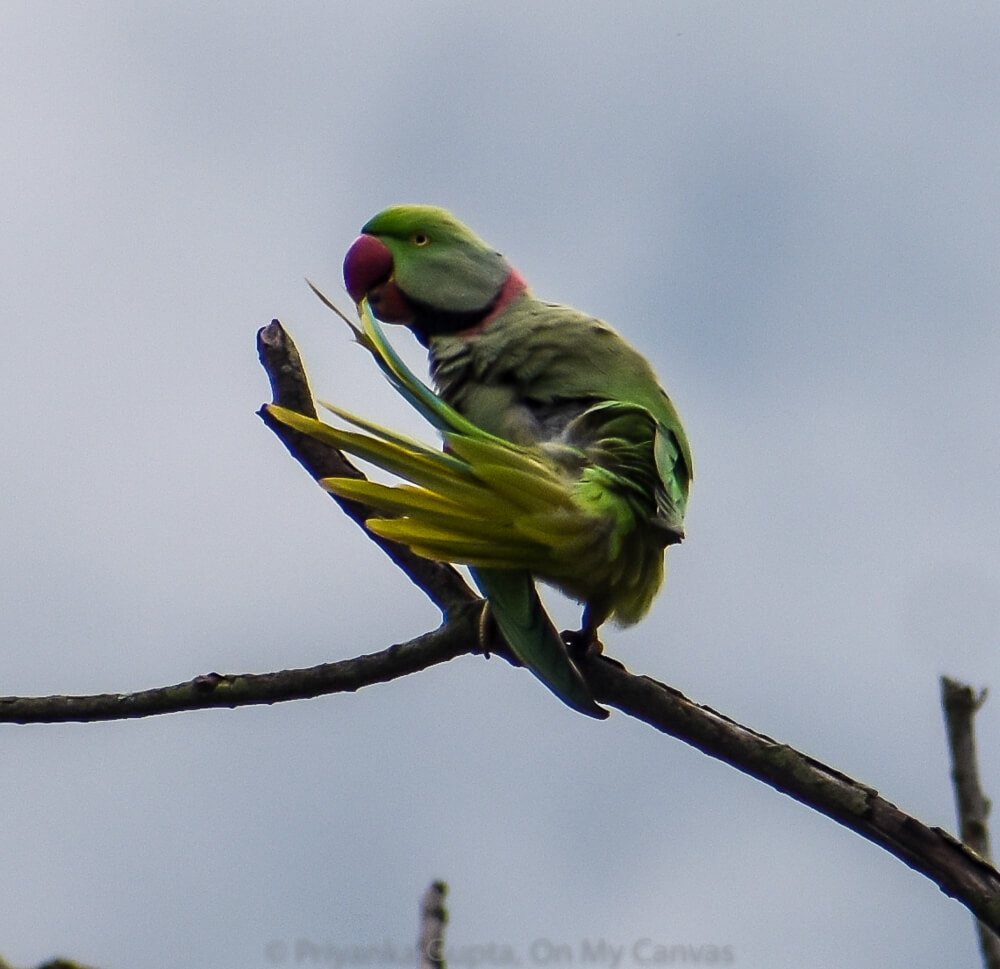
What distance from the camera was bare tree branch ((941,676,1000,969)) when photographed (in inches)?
80.0

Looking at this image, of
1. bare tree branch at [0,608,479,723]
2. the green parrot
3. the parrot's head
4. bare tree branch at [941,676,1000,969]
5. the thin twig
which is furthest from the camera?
the parrot's head

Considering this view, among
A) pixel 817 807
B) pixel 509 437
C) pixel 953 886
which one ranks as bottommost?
pixel 953 886

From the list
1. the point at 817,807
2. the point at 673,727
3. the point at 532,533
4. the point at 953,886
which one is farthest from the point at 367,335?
the point at 953,886

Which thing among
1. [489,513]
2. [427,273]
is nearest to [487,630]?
[489,513]

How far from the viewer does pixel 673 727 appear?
2.90 metres

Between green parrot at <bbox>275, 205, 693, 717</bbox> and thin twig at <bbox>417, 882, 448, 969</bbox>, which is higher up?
green parrot at <bbox>275, 205, 693, 717</bbox>

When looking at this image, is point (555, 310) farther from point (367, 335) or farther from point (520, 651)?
point (520, 651)

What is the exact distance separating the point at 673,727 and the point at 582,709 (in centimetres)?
22

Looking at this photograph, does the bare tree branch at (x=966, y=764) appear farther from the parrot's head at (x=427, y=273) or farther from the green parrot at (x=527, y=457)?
the parrot's head at (x=427, y=273)

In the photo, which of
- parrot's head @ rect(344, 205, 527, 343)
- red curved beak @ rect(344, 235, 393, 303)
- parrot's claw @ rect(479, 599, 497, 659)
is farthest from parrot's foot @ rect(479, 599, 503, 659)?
red curved beak @ rect(344, 235, 393, 303)

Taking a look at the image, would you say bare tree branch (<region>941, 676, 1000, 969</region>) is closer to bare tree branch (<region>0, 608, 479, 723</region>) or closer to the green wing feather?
the green wing feather

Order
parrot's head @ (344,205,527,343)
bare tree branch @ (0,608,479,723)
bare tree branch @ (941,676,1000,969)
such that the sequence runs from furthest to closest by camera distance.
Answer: parrot's head @ (344,205,527,343), bare tree branch @ (0,608,479,723), bare tree branch @ (941,676,1000,969)

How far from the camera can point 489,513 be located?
117 inches

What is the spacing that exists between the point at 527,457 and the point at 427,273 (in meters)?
1.25
